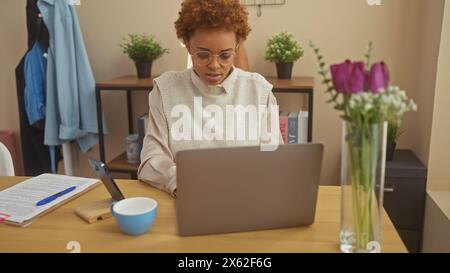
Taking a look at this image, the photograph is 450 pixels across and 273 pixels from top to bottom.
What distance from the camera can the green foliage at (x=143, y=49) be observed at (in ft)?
7.90

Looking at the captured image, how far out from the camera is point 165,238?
3.06ft

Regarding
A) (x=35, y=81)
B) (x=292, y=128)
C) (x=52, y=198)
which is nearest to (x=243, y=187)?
(x=52, y=198)

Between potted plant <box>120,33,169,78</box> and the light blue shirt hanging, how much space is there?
11.0 inches

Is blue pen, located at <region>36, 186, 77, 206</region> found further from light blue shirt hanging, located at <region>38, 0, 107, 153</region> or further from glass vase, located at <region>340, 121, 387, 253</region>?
light blue shirt hanging, located at <region>38, 0, 107, 153</region>

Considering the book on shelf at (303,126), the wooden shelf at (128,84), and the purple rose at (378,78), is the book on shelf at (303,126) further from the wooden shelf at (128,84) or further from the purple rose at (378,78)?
the purple rose at (378,78)

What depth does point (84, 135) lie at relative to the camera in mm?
2557

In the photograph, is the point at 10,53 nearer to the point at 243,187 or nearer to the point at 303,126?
the point at 303,126

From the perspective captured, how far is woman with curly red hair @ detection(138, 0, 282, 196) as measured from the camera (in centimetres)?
134

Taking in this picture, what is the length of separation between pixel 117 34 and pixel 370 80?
2.21 metres

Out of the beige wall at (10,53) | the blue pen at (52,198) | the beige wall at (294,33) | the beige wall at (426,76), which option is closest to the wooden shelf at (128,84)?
the beige wall at (294,33)

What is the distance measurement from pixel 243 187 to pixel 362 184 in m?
0.25

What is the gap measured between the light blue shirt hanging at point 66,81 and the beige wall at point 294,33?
0.25 meters
